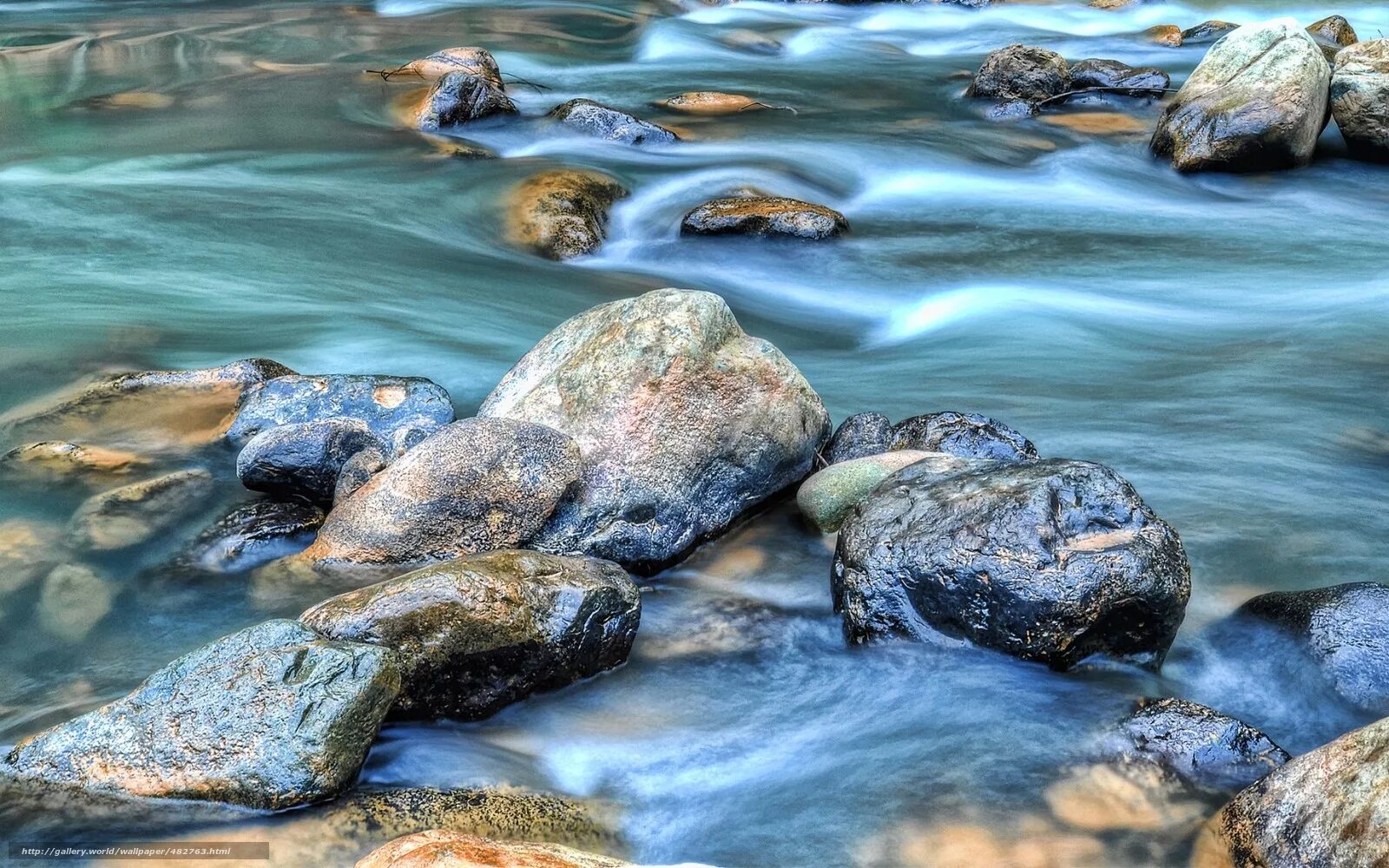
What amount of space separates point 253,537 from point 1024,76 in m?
9.65

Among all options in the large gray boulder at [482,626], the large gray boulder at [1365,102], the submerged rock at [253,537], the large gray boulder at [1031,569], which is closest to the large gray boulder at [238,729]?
the large gray boulder at [482,626]

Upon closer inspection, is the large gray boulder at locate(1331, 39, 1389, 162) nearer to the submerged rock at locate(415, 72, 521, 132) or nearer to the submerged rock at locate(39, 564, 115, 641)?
the submerged rock at locate(415, 72, 521, 132)

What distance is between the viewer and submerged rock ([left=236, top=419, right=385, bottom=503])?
470cm

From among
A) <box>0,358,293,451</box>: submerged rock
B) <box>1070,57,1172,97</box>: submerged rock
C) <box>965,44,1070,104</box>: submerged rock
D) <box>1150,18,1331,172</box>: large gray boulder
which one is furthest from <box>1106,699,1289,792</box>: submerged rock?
<box>1070,57,1172,97</box>: submerged rock

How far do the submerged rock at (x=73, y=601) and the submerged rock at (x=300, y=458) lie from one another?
68 centimetres

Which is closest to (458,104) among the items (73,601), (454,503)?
(454,503)

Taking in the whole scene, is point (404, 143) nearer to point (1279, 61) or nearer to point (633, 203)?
point (633, 203)

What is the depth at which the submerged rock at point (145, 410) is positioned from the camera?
206 inches

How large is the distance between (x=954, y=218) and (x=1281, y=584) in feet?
17.4

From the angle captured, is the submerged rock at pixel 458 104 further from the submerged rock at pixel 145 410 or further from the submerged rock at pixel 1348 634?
the submerged rock at pixel 1348 634

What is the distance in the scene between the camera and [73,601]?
420 cm

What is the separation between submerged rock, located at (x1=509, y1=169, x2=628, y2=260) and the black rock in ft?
11.1

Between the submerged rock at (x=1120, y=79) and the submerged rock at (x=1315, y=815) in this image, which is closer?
the submerged rock at (x=1315, y=815)

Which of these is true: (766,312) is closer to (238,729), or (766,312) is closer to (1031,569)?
(1031,569)
